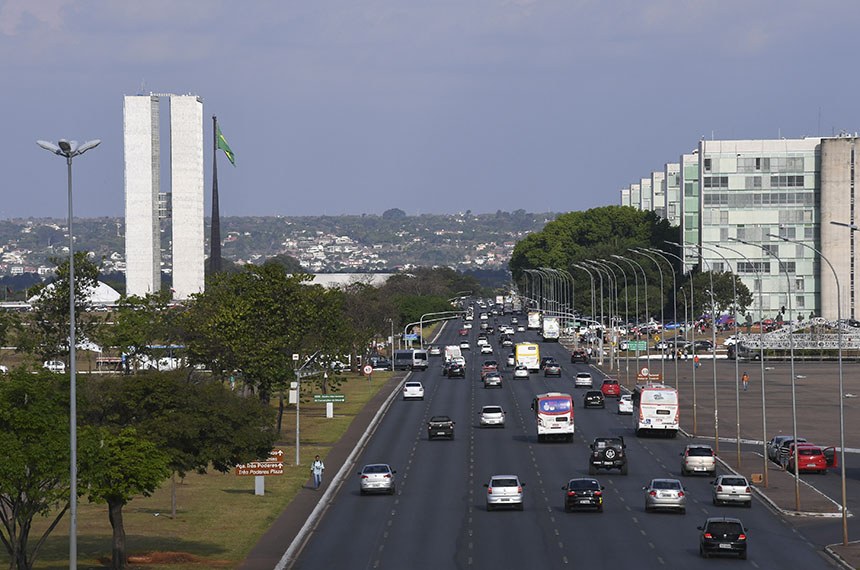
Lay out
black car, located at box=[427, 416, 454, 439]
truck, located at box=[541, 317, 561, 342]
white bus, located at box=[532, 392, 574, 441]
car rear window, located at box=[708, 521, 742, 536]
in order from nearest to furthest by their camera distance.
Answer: car rear window, located at box=[708, 521, 742, 536]
white bus, located at box=[532, 392, 574, 441]
black car, located at box=[427, 416, 454, 439]
truck, located at box=[541, 317, 561, 342]

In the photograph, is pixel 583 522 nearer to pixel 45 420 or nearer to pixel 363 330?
pixel 45 420

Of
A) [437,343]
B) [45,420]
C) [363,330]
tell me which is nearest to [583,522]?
[45,420]

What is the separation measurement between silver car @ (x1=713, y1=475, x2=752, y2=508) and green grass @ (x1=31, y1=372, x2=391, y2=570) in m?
17.2

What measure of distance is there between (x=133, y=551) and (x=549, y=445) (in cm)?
3754

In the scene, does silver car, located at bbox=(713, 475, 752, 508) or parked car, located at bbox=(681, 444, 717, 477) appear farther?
parked car, located at bbox=(681, 444, 717, 477)

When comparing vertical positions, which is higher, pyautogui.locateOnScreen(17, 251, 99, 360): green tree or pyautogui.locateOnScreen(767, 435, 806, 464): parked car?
pyautogui.locateOnScreen(17, 251, 99, 360): green tree

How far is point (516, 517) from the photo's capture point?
185ft

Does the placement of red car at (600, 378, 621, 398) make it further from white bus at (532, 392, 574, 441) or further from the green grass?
the green grass

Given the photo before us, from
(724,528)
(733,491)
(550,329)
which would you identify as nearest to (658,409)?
(733,491)

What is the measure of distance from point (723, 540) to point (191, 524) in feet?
66.1

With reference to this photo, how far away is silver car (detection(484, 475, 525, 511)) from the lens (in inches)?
Answer: 2275

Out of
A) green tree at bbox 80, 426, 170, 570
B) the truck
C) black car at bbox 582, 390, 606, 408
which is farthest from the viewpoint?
the truck

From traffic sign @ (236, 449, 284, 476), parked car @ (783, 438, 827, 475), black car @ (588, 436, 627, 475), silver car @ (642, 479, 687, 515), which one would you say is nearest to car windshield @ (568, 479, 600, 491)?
silver car @ (642, 479, 687, 515)

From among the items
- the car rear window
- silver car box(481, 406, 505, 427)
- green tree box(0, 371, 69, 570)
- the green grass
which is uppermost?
green tree box(0, 371, 69, 570)
